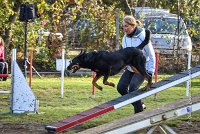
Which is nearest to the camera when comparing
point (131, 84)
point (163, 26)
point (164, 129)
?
point (164, 129)

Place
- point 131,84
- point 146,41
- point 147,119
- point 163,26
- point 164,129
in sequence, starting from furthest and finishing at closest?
point 163,26 < point 131,84 < point 146,41 < point 164,129 < point 147,119

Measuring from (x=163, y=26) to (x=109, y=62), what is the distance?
15086 millimetres

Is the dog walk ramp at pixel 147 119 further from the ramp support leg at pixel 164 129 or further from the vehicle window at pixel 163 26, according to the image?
the vehicle window at pixel 163 26

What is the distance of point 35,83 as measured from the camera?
16438 mm

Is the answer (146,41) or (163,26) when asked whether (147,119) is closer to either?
(146,41)

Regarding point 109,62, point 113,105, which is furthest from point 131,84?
point 113,105

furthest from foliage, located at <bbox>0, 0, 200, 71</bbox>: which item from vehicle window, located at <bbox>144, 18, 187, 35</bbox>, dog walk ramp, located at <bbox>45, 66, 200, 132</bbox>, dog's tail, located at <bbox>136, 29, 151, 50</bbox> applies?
dog walk ramp, located at <bbox>45, 66, 200, 132</bbox>

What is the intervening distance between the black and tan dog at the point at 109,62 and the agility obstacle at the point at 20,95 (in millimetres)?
3283

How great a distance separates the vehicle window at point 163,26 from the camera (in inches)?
848

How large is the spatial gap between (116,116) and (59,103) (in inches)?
114

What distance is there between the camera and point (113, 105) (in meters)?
7.07

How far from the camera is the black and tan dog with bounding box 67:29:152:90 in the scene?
7.38 meters

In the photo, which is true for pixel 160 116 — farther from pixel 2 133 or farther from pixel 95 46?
pixel 95 46

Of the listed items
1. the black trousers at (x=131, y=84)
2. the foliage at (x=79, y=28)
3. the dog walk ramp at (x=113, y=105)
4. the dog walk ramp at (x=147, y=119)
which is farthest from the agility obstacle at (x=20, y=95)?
the foliage at (x=79, y=28)
